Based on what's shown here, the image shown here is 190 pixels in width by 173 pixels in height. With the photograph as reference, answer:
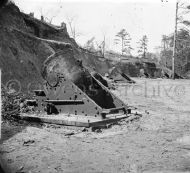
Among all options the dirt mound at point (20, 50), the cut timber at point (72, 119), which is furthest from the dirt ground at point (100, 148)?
the dirt mound at point (20, 50)

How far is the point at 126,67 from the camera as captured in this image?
49094mm

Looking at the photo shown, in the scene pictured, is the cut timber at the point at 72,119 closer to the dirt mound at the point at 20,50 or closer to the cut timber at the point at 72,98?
the cut timber at the point at 72,98

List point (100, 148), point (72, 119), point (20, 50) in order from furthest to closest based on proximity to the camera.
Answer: point (20, 50)
point (72, 119)
point (100, 148)

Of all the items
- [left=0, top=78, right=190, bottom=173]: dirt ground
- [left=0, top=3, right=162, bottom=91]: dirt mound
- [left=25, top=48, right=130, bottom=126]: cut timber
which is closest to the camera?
[left=0, top=78, right=190, bottom=173]: dirt ground

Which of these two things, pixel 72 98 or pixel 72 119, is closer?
pixel 72 119

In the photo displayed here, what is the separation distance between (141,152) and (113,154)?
485 mm

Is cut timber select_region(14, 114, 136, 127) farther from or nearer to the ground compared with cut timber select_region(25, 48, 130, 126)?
nearer to the ground

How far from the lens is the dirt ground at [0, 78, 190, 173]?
14.3 ft

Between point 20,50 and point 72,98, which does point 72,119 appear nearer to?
point 72,98

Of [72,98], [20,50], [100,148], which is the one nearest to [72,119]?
[72,98]

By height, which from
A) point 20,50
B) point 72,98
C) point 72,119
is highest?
point 20,50

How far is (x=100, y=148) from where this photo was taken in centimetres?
538

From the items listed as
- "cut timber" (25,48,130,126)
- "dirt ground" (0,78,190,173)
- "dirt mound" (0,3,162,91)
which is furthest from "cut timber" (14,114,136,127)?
"dirt mound" (0,3,162,91)

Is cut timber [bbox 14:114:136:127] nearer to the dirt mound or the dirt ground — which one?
the dirt ground
